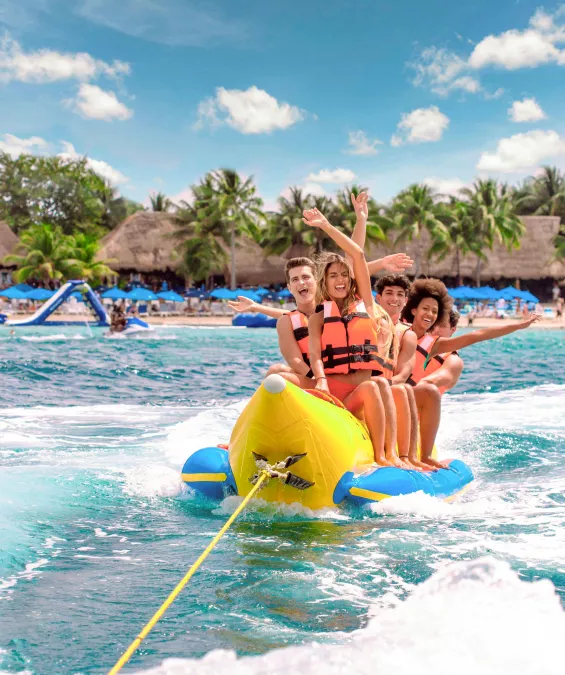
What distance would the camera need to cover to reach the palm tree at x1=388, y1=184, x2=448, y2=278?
3509 centimetres

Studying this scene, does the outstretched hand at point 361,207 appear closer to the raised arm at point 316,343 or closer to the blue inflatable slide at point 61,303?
the raised arm at point 316,343

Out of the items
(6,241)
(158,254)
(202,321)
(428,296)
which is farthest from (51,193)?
(428,296)

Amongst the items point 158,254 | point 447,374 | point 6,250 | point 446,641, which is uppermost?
point 6,250

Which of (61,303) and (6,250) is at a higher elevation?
(6,250)

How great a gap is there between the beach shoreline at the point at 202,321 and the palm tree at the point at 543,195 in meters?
13.5

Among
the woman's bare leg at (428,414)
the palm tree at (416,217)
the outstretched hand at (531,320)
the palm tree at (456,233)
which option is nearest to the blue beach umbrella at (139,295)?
the palm tree at (416,217)

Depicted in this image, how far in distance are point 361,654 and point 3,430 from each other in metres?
5.53

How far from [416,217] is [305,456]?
108 feet

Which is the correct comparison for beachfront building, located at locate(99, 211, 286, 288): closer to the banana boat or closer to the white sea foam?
the banana boat

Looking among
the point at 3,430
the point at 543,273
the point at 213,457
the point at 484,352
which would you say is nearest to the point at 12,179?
the point at 543,273

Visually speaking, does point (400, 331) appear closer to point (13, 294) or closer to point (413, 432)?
point (413, 432)

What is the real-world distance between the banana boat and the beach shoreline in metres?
22.7

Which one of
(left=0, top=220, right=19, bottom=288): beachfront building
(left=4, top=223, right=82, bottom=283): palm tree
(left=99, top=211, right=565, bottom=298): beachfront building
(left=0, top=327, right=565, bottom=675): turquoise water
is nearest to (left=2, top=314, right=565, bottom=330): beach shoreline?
(left=4, top=223, right=82, bottom=283): palm tree

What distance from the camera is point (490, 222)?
3578 centimetres
